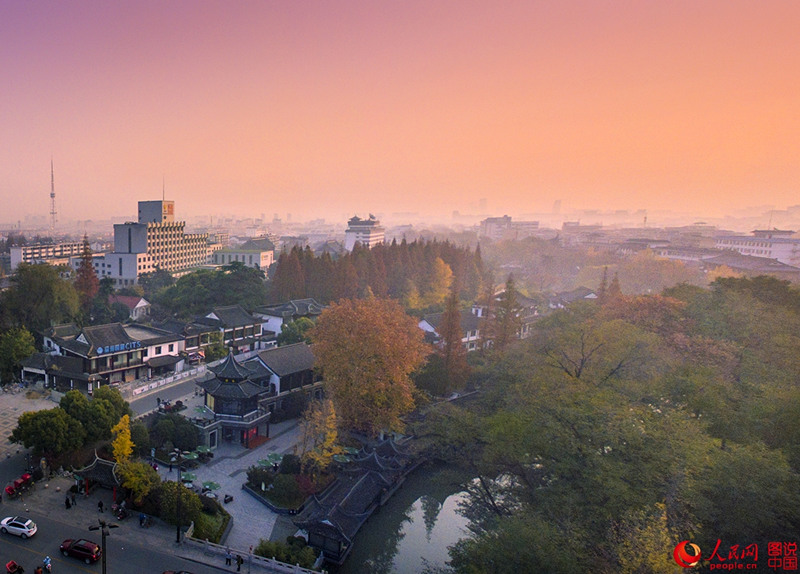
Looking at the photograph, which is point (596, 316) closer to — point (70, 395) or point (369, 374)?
point (369, 374)

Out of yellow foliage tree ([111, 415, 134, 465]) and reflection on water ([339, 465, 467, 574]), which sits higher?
yellow foliage tree ([111, 415, 134, 465])

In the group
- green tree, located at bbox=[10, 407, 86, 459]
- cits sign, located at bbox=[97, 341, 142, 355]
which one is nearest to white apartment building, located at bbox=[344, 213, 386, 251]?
cits sign, located at bbox=[97, 341, 142, 355]

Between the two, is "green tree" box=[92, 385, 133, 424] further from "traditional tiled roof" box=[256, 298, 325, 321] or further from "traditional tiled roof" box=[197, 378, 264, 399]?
"traditional tiled roof" box=[256, 298, 325, 321]

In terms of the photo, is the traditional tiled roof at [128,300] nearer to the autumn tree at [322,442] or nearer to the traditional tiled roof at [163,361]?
the traditional tiled roof at [163,361]

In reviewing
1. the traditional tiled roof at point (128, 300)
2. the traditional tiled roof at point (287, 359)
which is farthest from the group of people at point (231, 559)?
the traditional tiled roof at point (128, 300)

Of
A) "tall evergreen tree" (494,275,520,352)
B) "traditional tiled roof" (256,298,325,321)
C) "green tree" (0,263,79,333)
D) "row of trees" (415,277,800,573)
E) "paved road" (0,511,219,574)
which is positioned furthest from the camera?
"traditional tiled roof" (256,298,325,321)

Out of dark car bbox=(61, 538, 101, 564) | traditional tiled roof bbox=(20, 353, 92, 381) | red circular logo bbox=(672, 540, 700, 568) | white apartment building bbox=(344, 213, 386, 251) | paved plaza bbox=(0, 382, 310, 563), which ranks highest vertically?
white apartment building bbox=(344, 213, 386, 251)
